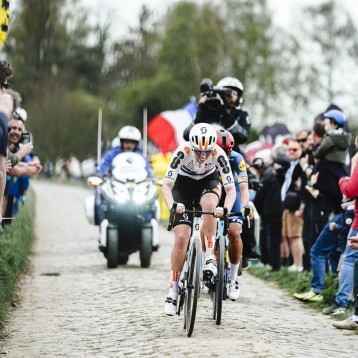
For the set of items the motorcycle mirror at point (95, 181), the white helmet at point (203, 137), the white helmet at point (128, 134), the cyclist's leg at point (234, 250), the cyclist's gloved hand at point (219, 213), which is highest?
the white helmet at point (128, 134)

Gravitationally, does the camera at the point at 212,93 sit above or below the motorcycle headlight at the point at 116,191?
above

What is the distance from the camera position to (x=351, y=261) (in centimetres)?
1063

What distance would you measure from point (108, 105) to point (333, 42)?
25.7 metres

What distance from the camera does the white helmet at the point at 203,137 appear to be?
9648 mm

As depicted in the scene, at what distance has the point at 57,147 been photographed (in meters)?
72.8

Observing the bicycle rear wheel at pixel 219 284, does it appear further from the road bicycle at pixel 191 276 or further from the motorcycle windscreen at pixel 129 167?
the motorcycle windscreen at pixel 129 167

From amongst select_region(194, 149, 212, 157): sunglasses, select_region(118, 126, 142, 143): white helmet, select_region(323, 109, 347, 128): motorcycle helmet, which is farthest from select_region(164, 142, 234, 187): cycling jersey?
select_region(118, 126, 142, 143): white helmet

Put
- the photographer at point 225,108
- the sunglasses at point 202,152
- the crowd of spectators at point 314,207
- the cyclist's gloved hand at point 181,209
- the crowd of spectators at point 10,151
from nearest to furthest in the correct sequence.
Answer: the crowd of spectators at point 10,151, the cyclist's gloved hand at point 181,209, the sunglasses at point 202,152, the crowd of spectators at point 314,207, the photographer at point 225,108

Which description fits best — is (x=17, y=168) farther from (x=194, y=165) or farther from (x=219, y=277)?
(x=219, y=277)

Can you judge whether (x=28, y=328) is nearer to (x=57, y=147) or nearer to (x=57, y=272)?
(x=57, y=272)

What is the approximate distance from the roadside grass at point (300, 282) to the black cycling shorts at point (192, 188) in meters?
1.99

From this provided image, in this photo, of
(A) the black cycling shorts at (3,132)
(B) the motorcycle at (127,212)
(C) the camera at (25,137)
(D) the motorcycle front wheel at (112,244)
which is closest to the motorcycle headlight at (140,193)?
(B) the motorcycle at (127,212)

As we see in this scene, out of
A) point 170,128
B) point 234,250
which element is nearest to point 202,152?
point 234,250

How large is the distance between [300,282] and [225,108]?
254 cm
